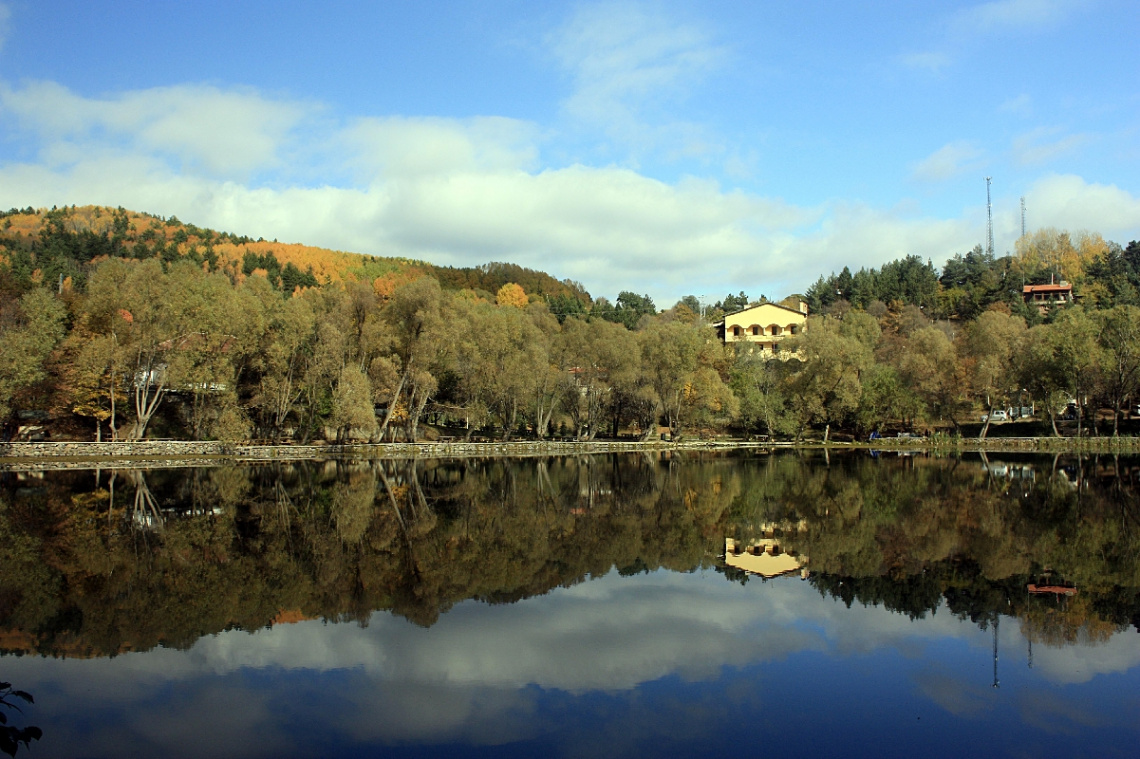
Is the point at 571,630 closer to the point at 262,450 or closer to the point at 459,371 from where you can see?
the point at 262,450

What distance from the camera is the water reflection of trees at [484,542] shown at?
1307 cm

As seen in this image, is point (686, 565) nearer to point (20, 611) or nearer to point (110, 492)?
point (20, 611)

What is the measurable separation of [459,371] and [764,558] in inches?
1511

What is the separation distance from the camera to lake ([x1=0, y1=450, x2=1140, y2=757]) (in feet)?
28.1

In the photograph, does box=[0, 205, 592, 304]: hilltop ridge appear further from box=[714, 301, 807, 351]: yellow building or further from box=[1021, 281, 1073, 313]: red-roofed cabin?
box=[1021, 281, 1073, 313]: red-roofed cabin

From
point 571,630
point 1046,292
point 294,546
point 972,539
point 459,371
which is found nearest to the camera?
point 571,630

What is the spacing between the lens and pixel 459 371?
176 ft

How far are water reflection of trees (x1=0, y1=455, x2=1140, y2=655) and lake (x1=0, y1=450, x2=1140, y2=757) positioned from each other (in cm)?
11

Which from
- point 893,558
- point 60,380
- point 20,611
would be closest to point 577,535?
point 893,558

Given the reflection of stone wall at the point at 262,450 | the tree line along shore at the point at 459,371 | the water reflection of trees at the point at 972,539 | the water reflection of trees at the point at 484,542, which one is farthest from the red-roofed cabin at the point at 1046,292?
the water reflection of trees at the point at 484,542

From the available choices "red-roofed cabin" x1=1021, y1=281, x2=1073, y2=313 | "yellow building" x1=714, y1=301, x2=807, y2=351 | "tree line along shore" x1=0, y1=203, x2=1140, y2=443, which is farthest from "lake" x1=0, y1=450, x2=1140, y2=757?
"red-roofed cabin" x1=1021, y1=281, x2=1073, y2=313

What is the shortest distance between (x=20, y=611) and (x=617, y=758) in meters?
10.9

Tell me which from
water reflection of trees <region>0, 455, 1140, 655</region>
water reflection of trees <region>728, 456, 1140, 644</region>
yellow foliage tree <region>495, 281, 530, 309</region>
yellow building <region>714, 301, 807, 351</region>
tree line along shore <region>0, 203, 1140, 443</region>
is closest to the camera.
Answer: water reflection of trees <region>0, 455, 1140, 655</region>

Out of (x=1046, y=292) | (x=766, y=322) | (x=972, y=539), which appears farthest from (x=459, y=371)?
(x=1046, y=292)
